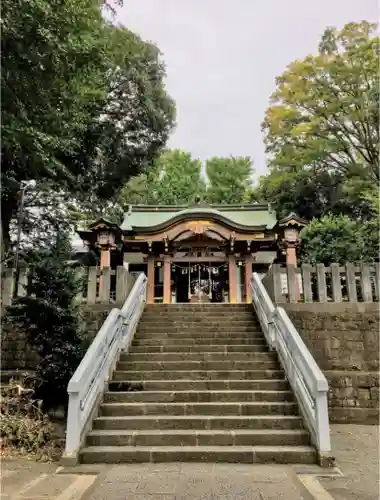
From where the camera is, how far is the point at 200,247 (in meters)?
13.6

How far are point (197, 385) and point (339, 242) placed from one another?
8215mm

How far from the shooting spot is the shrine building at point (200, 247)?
12.2 m

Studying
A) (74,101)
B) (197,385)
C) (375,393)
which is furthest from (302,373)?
(74,101)

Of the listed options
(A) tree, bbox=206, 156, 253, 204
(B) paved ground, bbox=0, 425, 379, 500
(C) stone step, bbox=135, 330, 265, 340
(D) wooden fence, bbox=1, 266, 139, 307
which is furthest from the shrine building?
(A) tree, bbox=206, 156, 253, 204

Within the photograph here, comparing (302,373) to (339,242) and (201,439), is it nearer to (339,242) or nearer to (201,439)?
(201,439)

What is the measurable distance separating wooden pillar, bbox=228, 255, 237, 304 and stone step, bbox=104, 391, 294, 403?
712 cm

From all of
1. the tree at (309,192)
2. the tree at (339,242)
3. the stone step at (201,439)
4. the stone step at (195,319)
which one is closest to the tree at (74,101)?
the stone step at (195,319)

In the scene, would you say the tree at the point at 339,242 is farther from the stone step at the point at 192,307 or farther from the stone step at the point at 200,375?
the stone step at the point at 200,375

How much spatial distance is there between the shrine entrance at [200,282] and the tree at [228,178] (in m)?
13.9

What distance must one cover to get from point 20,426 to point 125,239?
888 centimetres

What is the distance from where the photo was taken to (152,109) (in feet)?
49.9

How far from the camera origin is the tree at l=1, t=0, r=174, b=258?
585cm

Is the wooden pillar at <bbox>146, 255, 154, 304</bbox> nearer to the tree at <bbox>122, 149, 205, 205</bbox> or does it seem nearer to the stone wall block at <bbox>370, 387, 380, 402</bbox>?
the stone wall block at <bbox>370, 387, 380, 402</bbox>

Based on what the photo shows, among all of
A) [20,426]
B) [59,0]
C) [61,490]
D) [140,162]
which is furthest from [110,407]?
[140,162]
